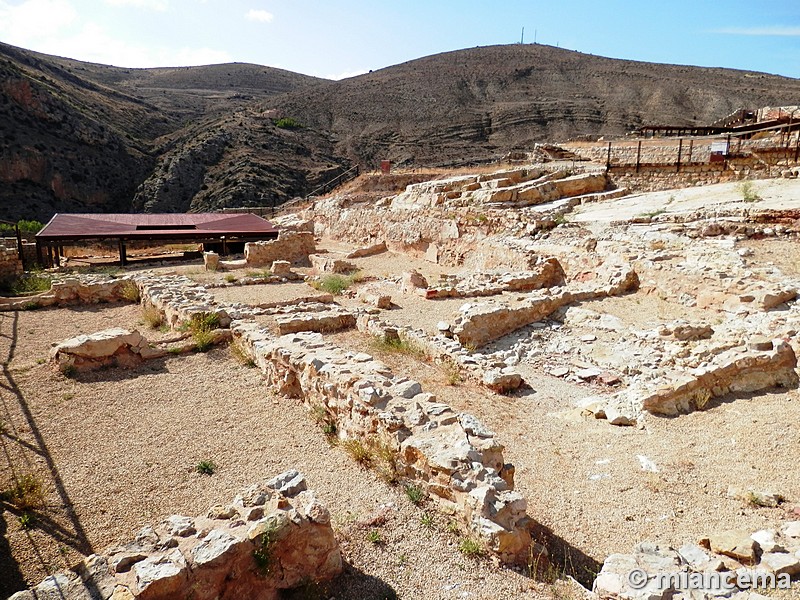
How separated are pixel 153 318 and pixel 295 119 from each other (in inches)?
2158

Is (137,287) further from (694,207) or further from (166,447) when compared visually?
(694,207)

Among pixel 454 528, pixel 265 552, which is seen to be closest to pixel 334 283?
pixel 454 528

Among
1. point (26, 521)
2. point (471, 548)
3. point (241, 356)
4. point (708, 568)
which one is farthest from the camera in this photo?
point (241, 356)

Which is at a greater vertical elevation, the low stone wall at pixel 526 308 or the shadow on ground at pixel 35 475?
the low stone wall at pixel 526 308

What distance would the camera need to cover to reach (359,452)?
5035 millimetres

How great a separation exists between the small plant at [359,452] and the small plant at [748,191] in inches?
589

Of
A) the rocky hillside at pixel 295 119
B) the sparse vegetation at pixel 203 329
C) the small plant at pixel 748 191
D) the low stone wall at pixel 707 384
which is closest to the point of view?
the low stone wall at pixel 707 384

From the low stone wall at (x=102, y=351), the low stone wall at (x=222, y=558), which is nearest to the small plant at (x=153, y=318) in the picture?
the low stone wall at (x=102, y=351)

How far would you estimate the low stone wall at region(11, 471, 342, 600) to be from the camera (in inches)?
114

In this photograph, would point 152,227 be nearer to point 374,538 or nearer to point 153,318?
point 153,318

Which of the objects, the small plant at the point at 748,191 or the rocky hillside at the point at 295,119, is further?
the rocky hillside at the point at 295,119

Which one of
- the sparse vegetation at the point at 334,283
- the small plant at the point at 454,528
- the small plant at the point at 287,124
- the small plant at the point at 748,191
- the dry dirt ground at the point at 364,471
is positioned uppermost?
the small plant at the point at 287,124

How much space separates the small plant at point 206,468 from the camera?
16.3ft

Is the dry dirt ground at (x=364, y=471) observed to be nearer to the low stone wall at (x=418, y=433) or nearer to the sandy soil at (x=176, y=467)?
the sandy soil at (x=176, y=467)
